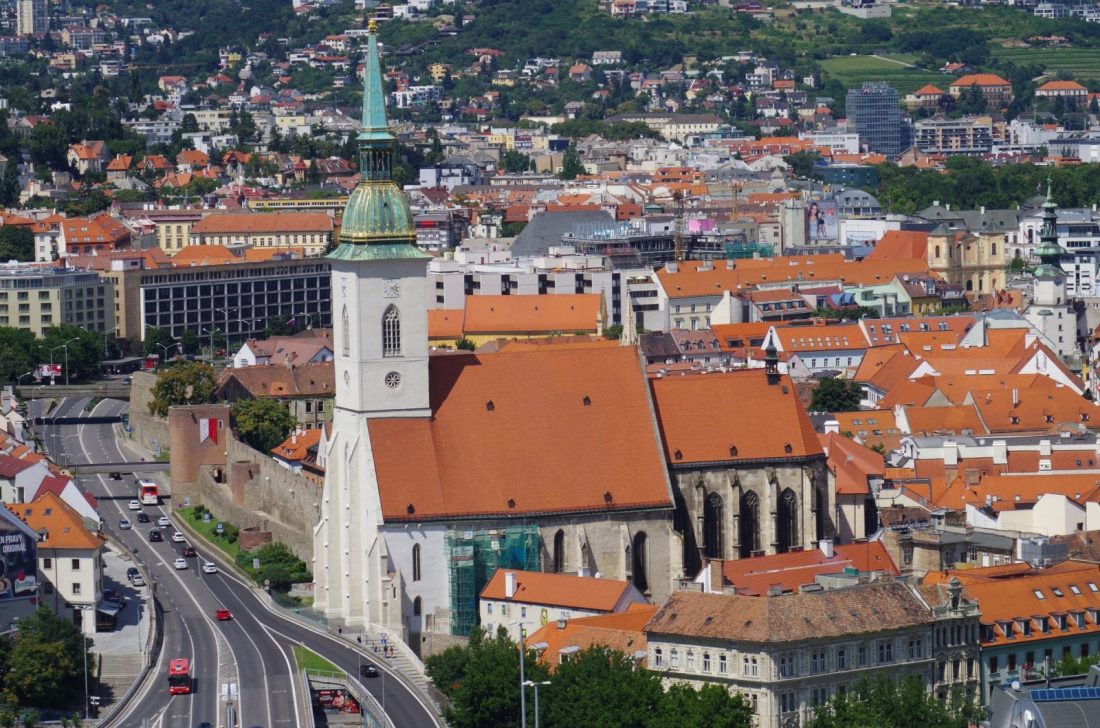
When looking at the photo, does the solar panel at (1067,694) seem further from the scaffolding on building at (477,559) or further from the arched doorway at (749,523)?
the arched doorway at (749,523)

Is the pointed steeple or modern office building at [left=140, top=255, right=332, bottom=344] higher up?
the pointed steeple

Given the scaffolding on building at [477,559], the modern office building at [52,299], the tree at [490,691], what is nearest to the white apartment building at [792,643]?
the tree at [490,691]

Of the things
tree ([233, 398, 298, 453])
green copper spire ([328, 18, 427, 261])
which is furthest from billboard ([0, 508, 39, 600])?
tree ([233, 398, 298, 453])

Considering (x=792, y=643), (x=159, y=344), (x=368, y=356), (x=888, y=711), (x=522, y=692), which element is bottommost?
(x=159, y=344)

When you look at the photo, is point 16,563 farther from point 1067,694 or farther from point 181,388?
point 181,388

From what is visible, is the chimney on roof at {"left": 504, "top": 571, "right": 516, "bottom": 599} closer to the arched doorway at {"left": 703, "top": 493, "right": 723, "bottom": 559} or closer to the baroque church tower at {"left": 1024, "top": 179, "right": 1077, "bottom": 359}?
Answer: the arched doorway at {"left": 703, "top": 493, "right": 723, "bottom": 559}

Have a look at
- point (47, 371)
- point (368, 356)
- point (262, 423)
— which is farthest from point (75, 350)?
point (368, 356)

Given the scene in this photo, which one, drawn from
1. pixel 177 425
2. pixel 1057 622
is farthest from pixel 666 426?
pixel 177 425
